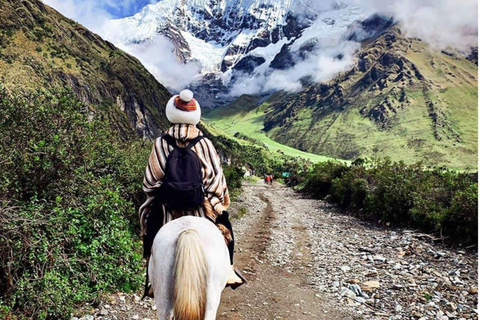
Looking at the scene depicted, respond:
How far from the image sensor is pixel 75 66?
93.6m

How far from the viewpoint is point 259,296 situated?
25.1 ft

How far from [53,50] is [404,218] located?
92.0 meters

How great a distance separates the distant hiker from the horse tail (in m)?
0.75

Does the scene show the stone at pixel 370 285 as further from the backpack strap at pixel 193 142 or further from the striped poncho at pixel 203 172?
the backpack strap at pixel 193 142

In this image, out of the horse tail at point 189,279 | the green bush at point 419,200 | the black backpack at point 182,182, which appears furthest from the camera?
the green bush at point 419,200

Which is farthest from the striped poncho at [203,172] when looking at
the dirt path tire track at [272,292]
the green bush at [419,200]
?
the green bush at [419,200]

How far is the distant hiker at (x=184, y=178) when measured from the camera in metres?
3.97

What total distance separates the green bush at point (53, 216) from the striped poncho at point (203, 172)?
212cm

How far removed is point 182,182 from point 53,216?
308 centimetres

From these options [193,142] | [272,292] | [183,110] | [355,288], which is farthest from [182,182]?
[355,288]

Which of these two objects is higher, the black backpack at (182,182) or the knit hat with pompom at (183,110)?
the knit hat with pompom at (183,110)

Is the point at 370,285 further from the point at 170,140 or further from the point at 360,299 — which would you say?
the point at 170,140

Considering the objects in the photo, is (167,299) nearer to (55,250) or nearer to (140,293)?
(55,250)

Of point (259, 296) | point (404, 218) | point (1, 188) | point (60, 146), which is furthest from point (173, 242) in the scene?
point (404, 218)
